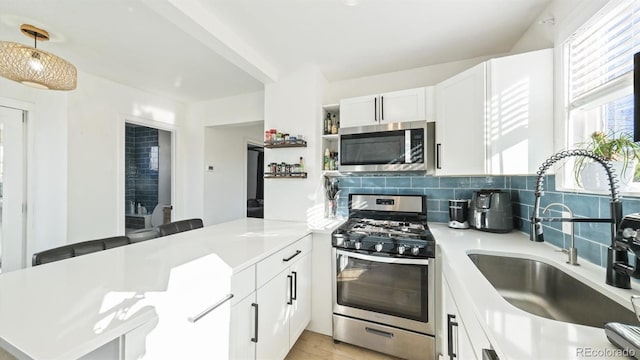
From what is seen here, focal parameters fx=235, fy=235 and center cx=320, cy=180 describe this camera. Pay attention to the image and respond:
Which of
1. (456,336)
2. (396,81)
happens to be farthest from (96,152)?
(456,336)

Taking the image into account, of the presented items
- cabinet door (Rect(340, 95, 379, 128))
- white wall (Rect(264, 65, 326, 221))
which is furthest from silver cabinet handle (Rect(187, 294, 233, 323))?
cabinet door (Rect(340, 95, 379, 128))

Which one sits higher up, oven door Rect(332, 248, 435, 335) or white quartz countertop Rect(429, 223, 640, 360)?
white quartz countertop Rect(429, 223, 640, 360)

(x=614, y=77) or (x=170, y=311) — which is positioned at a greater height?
(x=614, y=77)

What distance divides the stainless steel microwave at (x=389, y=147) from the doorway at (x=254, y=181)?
2.86m

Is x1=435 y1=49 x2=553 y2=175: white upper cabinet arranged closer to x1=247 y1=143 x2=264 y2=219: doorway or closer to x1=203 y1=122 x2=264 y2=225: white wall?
x1=203 y1=122 x2=264 y2=225: white wall

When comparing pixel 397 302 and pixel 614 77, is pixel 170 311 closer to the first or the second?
pixel 397 302

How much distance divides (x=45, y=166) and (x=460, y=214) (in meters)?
3.80

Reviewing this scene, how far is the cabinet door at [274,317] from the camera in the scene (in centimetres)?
138

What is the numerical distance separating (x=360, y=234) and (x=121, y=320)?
144 centimetres

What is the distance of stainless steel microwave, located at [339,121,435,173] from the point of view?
1.92 m

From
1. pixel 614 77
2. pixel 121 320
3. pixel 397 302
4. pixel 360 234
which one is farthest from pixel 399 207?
pixel 121 320

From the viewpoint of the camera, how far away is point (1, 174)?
2.05 meters

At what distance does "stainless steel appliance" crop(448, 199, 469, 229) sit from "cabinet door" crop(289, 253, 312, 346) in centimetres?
125

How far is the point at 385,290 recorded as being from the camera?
173cm
